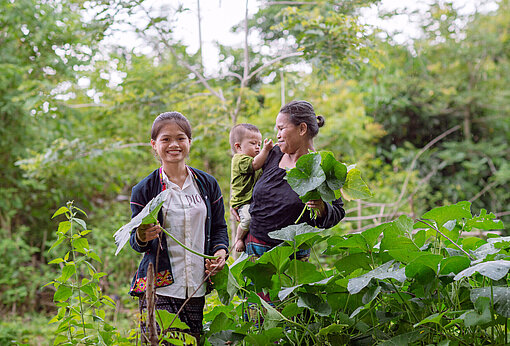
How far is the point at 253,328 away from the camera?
1.35 m

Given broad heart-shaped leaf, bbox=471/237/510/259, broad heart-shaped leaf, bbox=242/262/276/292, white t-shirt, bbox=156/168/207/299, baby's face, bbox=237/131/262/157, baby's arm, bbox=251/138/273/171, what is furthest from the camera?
baby's face, bbox=237/131/262/157

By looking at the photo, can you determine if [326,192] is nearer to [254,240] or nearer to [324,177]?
[324,177]

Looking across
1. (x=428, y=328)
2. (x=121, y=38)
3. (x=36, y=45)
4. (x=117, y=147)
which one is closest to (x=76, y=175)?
(x=117, y=147)

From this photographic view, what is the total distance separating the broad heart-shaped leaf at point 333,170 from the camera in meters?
1.19

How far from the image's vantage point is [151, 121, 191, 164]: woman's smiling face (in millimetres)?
1519

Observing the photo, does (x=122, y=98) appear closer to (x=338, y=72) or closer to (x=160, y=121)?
(x=338, y=72)

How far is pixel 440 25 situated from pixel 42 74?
551 centimetres

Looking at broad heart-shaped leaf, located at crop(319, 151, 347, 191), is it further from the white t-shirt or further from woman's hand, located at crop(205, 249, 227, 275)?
the white t-shirt

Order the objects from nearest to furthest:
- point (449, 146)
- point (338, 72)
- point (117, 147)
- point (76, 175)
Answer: point (338, 72) < point (117, 147) < point (76, 175) < point (449, 146)

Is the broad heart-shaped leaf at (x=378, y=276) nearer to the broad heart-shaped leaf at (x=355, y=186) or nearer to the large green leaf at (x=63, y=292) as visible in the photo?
the broad heart-shaped leaf at (x=355, y=186)

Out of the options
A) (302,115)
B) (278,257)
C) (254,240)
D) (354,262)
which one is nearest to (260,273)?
(278,257)

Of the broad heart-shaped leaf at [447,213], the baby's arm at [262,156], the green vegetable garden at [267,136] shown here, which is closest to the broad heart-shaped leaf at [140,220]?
the green vegetable garden at [267,136]

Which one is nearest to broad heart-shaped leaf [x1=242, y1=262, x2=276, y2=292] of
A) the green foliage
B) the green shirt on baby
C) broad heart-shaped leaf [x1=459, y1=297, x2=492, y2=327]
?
the green foliage

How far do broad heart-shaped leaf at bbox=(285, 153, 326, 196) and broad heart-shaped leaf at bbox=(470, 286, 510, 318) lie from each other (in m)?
0.41
